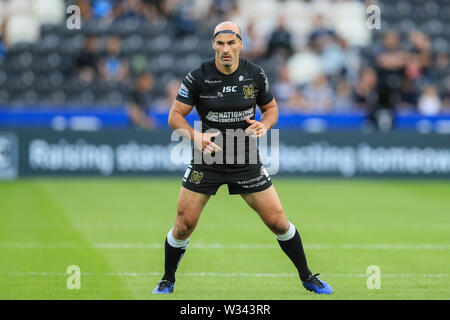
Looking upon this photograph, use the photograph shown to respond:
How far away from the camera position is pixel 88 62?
2245cm

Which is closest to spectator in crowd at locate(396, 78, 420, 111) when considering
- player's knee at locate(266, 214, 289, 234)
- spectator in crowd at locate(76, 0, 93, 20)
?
spectator in crowd at locate(76, 0, 93, 20)

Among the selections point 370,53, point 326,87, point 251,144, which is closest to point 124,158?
point 326,87

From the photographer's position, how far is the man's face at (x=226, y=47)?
830cm

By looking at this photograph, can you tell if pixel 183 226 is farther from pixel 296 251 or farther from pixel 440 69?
pixel 440 69

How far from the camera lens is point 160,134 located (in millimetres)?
20438

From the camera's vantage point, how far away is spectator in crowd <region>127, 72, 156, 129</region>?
20.9m

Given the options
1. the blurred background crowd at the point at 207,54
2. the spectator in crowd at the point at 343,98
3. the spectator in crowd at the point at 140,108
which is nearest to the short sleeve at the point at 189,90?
the spectator in crowd at the point at 140,108

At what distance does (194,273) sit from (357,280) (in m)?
1.80

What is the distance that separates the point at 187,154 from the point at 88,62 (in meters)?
4.06

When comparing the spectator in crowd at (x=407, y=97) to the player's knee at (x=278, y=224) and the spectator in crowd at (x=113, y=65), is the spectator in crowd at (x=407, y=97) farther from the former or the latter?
the player's knee at (x=278, y=224)

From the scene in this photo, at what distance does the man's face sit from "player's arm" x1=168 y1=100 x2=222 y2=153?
0.57 m

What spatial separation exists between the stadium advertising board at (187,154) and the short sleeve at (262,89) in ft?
37.2

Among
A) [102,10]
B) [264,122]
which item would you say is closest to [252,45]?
[102,10]
